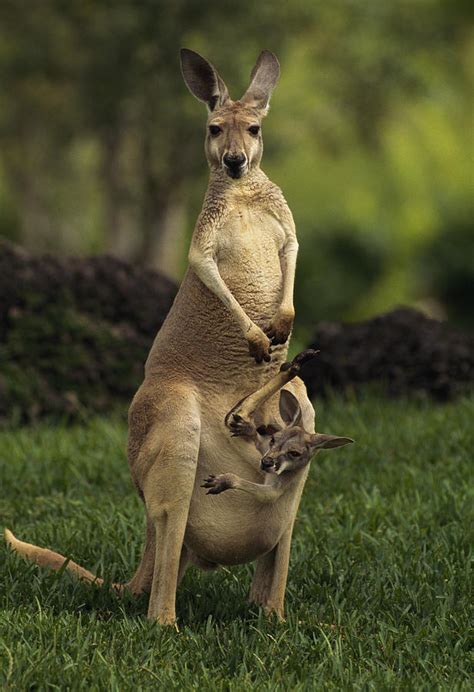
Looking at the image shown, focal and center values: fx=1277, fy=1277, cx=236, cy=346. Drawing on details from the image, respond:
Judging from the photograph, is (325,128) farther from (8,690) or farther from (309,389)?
(8,690)

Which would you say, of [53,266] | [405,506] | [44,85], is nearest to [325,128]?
[44,85]

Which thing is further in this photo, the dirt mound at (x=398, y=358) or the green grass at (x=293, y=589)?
the dirt mound at (x=398, y=358)

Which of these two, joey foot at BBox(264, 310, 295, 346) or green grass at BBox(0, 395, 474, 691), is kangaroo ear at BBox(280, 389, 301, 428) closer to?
joey foot at BBox(264, 310, 295, 346)

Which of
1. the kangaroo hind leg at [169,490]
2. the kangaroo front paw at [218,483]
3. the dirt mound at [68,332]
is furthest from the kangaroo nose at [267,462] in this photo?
the dirt mound at [68,332]

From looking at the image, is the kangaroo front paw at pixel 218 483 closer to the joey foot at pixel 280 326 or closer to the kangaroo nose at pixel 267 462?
the kangaroo nose at pixel 267 462

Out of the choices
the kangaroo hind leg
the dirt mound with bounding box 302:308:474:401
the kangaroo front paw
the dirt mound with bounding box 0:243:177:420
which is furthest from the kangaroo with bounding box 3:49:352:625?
the dirt mound with bounding box 302:308:474:401

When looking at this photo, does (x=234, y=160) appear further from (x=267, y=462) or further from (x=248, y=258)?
(x=267, y=462)

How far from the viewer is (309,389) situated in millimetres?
9344

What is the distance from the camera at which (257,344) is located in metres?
4.49

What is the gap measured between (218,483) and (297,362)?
52 cm

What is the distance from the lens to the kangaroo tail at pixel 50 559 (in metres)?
5.11

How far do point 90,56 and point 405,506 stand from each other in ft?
45.2

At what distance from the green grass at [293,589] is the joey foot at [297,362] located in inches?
36.1

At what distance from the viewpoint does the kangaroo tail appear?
16.8ft
